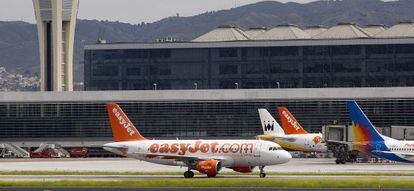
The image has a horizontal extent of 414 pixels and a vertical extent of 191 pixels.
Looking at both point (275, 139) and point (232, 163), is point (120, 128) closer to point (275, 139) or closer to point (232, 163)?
point (232, 163)

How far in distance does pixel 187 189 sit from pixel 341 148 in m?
61.1

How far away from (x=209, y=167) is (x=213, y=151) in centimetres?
396

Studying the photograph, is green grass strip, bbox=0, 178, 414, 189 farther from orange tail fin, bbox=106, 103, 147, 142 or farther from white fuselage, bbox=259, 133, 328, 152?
white fuselage, bbox=259, 133, 328, 152

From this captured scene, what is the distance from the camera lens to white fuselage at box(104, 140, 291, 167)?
10412 cm

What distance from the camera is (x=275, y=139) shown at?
14750 cm

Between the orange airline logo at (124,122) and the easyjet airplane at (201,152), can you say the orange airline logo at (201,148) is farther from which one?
the orange airline logo at (124,122)

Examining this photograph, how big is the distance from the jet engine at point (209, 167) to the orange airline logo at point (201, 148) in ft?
7.83

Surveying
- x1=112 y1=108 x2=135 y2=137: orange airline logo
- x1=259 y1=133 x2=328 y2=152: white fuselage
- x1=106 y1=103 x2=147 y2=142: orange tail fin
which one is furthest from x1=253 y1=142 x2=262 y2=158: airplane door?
x1=259 y1=133 x2=328 y2=152: white fuselage

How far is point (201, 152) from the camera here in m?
107

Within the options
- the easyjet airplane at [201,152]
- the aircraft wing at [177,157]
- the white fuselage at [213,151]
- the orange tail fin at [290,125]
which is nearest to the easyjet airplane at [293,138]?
the orange tail fin at [290,125]

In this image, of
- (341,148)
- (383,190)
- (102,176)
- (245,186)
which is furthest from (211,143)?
(341,148)

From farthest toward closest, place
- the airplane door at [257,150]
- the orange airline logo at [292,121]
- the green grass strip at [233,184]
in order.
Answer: the orange airline logo at [292,121]
the airplane door at [257,150]
the green grass strip at [233,184]

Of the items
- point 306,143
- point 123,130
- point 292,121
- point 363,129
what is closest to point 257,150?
point 123,130

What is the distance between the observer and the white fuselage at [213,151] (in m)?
104
